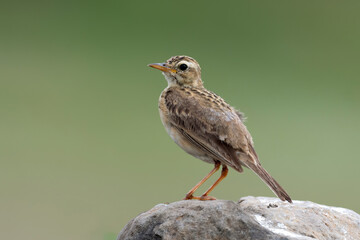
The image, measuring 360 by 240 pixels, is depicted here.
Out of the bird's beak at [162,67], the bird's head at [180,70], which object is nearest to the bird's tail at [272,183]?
the bird's head at [180,70]

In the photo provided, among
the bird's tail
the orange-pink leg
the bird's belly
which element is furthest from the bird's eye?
the bird's tail

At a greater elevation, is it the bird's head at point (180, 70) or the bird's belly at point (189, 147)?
the bird's head at point (180, 70)

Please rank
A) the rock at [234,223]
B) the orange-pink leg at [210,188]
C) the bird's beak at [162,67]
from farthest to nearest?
the bird's beak at [162,67] → the orange-pink leg at [210,188] → the rock at [234,223]

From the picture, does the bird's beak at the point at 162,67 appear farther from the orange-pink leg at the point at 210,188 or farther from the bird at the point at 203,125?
the orange-pink leg at the point at 210,188

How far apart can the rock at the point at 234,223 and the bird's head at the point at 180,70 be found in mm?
2259

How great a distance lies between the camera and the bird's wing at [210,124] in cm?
746

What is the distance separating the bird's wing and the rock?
0.79 meters

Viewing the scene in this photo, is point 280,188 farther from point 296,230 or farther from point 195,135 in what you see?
point 195,135

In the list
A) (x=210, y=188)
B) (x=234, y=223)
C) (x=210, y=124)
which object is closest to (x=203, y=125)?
(x=210, y=124)

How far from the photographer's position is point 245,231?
630 centimetres

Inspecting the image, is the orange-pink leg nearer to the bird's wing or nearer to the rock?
the bird's wing

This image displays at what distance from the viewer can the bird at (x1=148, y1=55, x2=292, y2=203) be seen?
24.2ft

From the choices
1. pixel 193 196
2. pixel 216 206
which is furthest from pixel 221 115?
pixel 216 206

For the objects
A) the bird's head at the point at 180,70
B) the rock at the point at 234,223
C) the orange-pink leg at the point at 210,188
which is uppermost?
the bird's head at the point at 180,70
